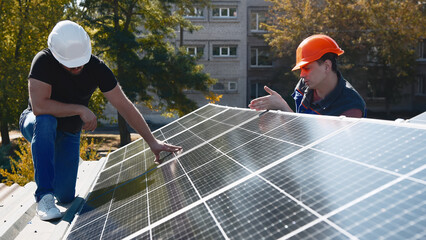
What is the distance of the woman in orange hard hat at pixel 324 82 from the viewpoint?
4.70m

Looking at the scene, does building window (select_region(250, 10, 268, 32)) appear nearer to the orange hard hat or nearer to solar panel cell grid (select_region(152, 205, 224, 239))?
the orange hard hat

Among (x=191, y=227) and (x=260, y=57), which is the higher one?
(x=260, y=57)

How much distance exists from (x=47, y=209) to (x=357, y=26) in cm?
3303

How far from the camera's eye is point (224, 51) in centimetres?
4031

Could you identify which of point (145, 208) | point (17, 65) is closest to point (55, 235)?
point (145, 208)

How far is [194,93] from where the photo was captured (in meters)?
38.5

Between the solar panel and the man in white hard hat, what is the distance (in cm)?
45

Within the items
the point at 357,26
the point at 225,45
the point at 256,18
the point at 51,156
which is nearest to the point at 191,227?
the point at 51,156

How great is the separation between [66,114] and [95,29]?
21.8m

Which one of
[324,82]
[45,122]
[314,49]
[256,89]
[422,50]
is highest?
[422,50]

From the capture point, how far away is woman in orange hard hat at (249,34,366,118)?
4.70 meters

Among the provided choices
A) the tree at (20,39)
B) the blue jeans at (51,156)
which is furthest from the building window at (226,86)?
the blue jeans at (51,156)

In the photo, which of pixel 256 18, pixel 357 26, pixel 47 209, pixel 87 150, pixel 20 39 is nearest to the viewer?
pixel 47 209

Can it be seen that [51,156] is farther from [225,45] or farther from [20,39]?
[225,45]
